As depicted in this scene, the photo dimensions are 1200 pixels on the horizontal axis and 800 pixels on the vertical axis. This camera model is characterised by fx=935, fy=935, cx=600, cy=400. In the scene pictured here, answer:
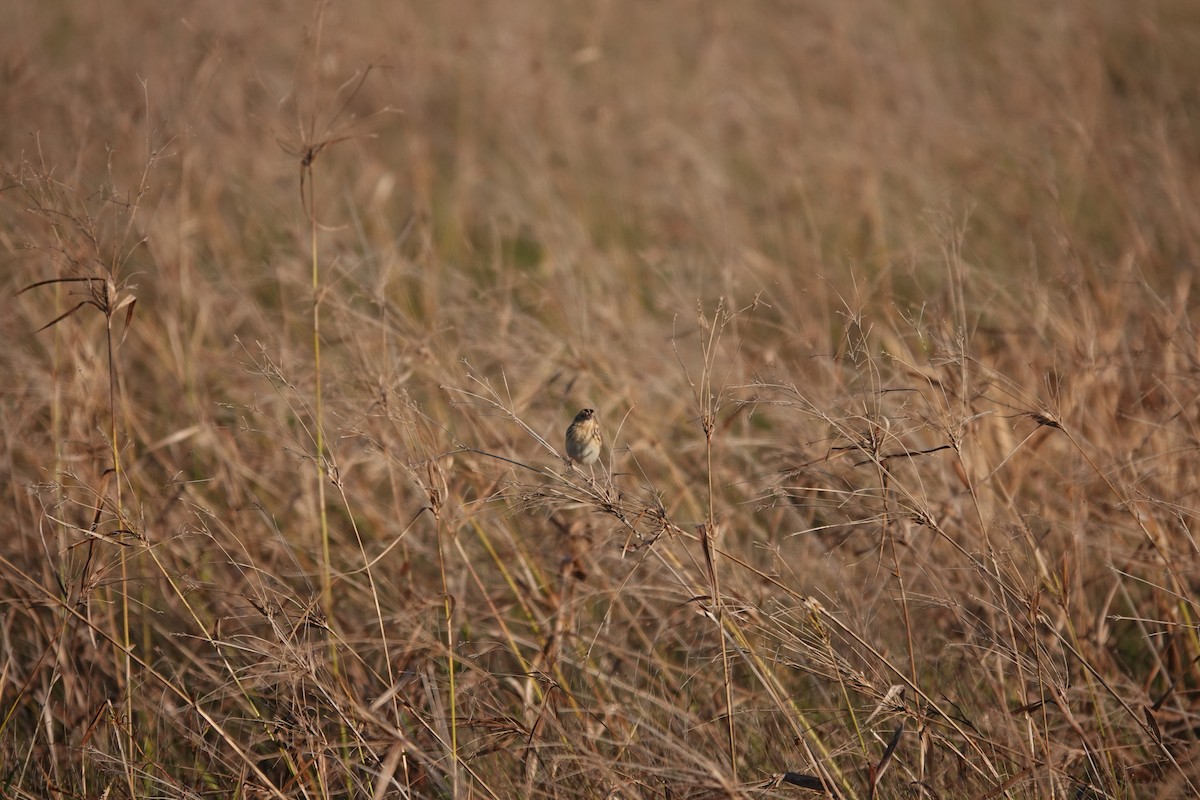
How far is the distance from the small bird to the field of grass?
0.06 m

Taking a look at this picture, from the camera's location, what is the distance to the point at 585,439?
6.53ft

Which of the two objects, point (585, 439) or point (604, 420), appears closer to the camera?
point (585, 439)

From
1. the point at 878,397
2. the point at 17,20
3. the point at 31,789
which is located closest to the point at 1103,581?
the point at 878,397

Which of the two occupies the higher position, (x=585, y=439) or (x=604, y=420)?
(x=585, y=439)

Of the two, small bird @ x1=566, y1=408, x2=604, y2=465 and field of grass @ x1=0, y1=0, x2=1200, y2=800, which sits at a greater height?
small bird @ x1=566, y1=408, x2=604, y2=465

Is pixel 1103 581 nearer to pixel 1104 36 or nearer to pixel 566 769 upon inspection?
pixel 566 769

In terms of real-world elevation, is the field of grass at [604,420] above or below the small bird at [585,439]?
below

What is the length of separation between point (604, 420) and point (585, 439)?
1129 mm

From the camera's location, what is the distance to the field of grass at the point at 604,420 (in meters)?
1.94

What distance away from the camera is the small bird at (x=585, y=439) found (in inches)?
78.2

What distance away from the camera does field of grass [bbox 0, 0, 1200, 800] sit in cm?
194

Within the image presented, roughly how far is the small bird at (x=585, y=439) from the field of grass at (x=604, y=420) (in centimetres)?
6

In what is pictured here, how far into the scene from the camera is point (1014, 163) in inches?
182

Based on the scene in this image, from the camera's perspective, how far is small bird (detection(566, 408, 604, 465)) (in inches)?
78.2
